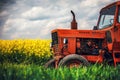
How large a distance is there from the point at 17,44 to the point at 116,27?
1176cm

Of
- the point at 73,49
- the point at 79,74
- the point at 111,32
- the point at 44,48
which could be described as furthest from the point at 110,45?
the point at 44,48

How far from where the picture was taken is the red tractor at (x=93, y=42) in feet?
40.9

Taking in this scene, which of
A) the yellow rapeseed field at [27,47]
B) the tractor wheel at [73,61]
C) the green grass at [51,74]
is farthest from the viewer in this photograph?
the yellow rapeseed field at [27,47]

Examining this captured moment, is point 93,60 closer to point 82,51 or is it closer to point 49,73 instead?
point 82,51

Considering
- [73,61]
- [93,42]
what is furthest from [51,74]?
[93,42]

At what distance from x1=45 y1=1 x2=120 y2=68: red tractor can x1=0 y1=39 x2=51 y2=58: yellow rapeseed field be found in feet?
31.1

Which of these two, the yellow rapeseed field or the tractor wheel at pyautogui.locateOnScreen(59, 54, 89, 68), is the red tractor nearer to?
the tractor wheel at pyautogui.locateOnScreen(59, 54, 89, 68)

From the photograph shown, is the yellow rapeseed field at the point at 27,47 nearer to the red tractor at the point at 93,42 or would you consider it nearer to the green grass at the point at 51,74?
the red tractor at the point at 93,42

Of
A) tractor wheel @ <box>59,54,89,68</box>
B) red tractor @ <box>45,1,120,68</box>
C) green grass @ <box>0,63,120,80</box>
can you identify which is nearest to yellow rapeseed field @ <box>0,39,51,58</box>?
red tractor @ <box>45,1,120,68</box>

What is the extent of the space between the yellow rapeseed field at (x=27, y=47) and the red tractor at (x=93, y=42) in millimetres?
9477

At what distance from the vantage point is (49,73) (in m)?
7.84

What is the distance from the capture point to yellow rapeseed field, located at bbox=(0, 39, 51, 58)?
74.0 feet

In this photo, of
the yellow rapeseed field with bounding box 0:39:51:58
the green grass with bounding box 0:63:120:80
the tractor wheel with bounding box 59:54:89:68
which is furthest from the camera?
the yellow rapeseed field with bounding box 0:39:51:58

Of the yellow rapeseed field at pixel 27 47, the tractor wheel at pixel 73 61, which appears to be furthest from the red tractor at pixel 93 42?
the yellow rapeseed field at pixel 27 47
